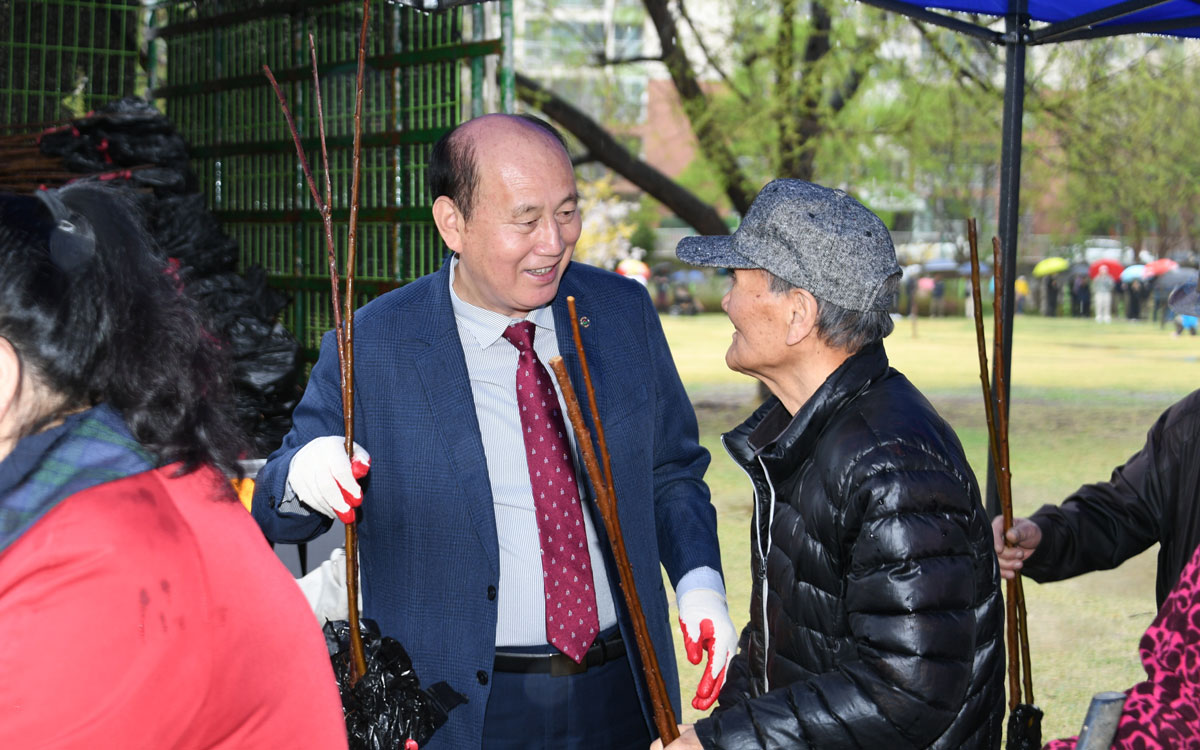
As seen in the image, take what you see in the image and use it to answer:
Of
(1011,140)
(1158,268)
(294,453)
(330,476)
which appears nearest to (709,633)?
(330,476)

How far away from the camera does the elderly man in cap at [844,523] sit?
1.75m

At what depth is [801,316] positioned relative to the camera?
2.05 meters

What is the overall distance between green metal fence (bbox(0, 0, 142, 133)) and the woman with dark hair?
5442 millimetres

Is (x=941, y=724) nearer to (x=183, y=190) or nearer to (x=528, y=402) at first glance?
(x=528, y=402)

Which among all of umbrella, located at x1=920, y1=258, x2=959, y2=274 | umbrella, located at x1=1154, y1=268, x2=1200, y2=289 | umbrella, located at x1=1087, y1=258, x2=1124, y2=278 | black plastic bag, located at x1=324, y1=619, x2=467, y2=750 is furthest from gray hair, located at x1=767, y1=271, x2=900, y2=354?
umbrella, located at x1=920, y1=258, x2=959, y2=274

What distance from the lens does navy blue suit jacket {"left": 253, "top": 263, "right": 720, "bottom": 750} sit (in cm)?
241

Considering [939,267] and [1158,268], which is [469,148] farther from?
[939,267]

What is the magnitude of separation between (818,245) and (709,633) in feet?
2.71

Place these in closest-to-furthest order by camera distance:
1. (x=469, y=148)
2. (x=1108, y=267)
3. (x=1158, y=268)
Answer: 1. (x=469, y=148)
2. (x=1158, y=268)
3. (x=1108, y=267)

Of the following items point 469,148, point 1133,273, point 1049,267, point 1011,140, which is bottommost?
point 469,148

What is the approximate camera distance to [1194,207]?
1396 inches

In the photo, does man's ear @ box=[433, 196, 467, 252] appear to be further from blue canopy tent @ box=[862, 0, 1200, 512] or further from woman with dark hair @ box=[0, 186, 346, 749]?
blue canopy tent @ box=[862, 0, 1200, 512]

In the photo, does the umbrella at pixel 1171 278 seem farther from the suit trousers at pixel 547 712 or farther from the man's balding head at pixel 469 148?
the suit trousers at pixel 547 712

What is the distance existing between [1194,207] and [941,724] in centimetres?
3845
